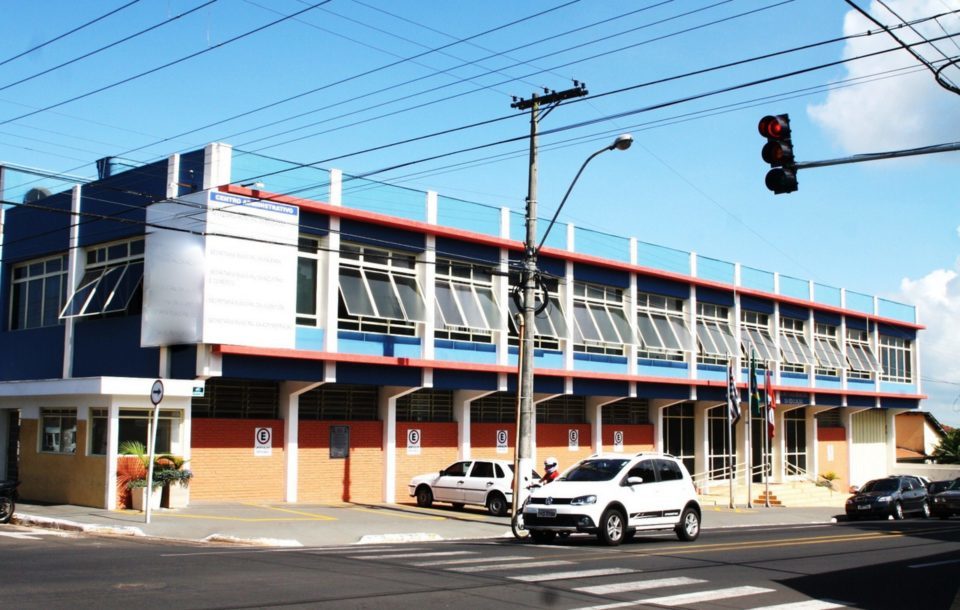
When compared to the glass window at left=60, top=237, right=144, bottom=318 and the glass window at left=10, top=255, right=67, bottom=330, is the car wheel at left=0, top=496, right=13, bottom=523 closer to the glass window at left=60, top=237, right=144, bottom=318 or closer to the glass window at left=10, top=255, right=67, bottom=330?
the glass window at left=60, top=237, right=144, bottom=318

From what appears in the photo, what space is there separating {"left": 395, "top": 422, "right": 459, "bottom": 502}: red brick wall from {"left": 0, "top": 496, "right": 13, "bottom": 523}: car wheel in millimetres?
12366

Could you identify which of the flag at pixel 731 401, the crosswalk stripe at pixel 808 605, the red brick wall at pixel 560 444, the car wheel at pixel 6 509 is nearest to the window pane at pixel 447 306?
the red brick wall at pixel 560 444

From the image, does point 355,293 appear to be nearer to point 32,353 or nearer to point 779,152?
point 32,353

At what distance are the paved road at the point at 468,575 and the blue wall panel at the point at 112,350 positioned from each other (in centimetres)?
747

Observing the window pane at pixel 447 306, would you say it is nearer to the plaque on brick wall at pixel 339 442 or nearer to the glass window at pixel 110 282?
the plaque on brick wall at pixel 339 442

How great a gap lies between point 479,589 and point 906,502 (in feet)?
93.6

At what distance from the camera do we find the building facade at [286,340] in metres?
25.8

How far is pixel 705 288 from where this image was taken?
1741 inches

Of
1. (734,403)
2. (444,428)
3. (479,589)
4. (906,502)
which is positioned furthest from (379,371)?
(906,502)

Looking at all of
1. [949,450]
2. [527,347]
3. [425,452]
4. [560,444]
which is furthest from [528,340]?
[949,450]

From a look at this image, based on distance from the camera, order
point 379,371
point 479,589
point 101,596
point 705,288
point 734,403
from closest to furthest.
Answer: point 101,596, point 479,589, point 379,371, point 734,403, point 705,288

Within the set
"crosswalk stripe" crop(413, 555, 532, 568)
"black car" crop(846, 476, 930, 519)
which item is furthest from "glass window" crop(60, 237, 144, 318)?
"black car" crop(846, 476, 930, 519)

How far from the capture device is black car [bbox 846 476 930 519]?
117ft

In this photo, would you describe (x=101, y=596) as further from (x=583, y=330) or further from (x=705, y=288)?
(x=705, y=288)
